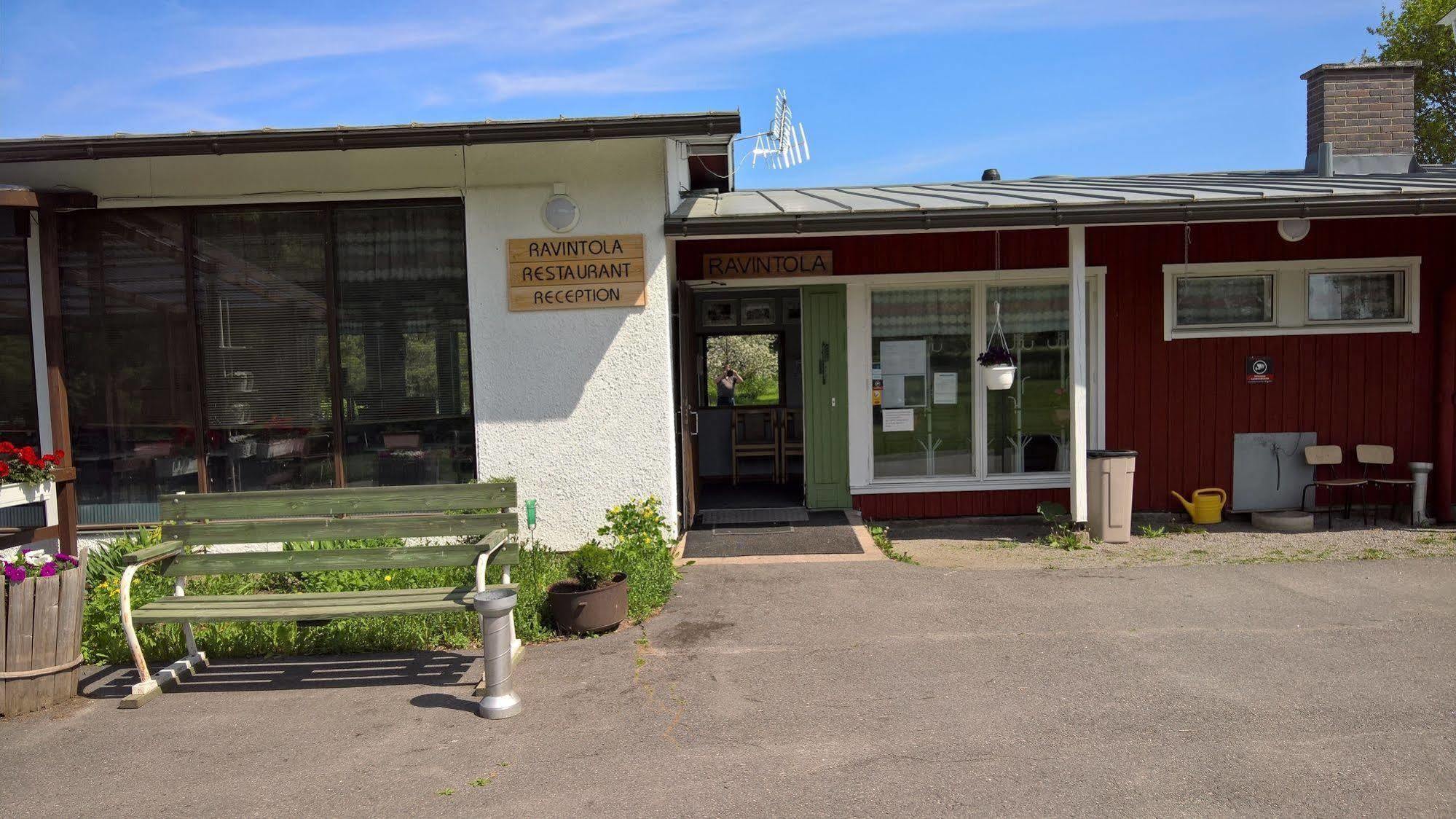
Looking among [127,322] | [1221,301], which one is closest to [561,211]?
[127,322]

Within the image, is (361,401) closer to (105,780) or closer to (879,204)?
(105,780)

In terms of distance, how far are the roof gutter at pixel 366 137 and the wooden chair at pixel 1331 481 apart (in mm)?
6368

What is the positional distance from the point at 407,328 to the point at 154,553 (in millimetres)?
2732

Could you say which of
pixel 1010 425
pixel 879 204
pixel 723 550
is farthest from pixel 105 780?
pixel 1010 425

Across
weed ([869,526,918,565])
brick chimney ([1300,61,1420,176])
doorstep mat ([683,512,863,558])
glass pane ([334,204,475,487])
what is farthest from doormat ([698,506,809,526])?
brick chimney ([1300,61,1420,176])

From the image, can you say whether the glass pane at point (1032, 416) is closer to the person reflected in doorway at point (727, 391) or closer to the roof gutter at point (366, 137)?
the roof gutter at point (366, 137)

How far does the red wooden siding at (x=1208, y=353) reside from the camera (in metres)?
8.72

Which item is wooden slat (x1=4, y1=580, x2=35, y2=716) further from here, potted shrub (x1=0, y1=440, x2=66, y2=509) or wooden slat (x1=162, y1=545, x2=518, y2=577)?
potted shrub (x1=0, y1=440, x2=66, y2=509)

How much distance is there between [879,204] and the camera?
317 inches

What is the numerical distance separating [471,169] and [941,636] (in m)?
4.83

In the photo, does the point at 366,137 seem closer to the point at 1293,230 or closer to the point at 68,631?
the point at 68,631

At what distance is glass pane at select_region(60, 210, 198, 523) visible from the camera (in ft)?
24.0

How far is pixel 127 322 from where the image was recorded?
7.36m

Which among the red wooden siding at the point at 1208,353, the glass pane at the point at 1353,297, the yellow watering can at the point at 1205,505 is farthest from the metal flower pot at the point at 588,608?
the glass pane at the point at 1353,297
